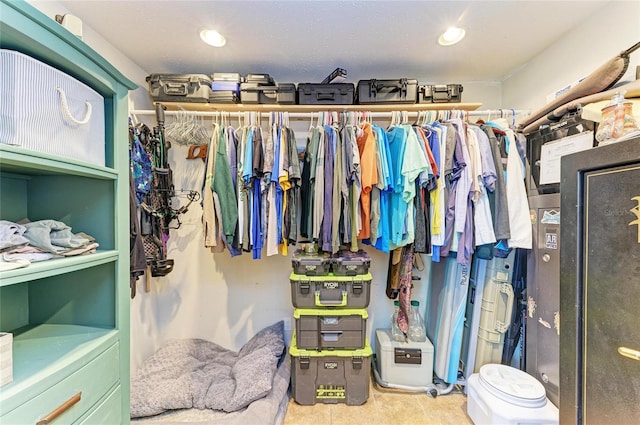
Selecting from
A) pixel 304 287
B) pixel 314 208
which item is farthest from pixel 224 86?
pixel 304 287

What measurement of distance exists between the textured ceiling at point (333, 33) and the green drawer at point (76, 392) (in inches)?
65.1

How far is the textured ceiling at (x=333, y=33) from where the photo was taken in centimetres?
132

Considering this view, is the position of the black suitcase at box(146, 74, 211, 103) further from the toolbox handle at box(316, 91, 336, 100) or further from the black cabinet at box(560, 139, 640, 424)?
the black cabinet at box(560, 139, 640, 424)

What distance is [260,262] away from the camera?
2.15 metres

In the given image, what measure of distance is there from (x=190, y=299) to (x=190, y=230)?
1.95 feet

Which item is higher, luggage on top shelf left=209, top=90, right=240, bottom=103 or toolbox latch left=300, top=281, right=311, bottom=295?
luggage on top shelf left=209, top=90, right=240, bottom=103

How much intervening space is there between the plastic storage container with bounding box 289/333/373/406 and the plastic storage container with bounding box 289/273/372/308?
0.31 m

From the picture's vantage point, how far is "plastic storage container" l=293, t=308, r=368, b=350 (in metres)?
1.62

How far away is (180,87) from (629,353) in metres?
2.38

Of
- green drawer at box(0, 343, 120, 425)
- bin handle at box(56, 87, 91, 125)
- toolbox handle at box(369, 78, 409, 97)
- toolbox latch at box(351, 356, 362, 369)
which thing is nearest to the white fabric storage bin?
bin handle at box(56, 87, 91, 125)

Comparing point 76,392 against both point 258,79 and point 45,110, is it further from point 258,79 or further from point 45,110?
point 258,79

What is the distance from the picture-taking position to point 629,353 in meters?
0.59

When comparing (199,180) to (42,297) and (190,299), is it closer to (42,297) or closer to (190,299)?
(190,299)

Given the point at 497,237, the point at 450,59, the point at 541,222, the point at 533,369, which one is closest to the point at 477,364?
the point at 533,369
